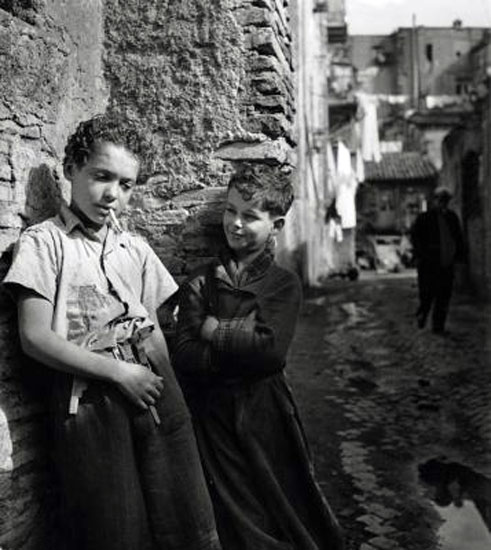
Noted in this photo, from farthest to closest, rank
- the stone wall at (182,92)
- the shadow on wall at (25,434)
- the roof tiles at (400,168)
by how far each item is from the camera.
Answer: the roof tiles at (400,168) < the stone wall at (182,92) < the shadow on wall at (25,434)

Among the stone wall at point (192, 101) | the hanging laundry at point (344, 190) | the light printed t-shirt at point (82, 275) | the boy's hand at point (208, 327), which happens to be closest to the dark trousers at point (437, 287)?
the stone wall at point (192, 101)

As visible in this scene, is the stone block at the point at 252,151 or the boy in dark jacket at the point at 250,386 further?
the stone block at the point at 252,151

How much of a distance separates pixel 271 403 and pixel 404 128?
3859 cm

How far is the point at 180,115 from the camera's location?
11.1 feet

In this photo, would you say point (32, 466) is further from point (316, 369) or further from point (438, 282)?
point (438, 282)

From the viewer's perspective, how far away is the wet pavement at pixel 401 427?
12.3 feet

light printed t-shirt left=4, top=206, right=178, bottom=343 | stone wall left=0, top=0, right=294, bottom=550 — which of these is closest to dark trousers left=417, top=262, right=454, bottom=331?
stone wall left=0, top=0, right=294, bottom=550

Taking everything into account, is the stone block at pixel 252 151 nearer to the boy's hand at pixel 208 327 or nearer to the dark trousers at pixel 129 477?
the boy's hand at pixel 208 327

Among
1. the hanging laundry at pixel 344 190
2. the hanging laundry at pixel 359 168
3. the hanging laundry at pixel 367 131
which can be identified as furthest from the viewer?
the hanging laundry at pixel 367 131

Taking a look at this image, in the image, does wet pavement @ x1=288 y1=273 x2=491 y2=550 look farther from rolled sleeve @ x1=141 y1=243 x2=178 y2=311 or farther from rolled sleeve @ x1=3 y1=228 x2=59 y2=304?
rolled sleeve @ x1=3 y1=228 x2=59 y2=304

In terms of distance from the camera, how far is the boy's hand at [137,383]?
7.69ft

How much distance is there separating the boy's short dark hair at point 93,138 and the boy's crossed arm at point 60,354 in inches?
19.6

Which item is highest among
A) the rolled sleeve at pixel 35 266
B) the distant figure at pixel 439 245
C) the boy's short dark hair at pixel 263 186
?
the boy's short dark hair at pixel 263 186

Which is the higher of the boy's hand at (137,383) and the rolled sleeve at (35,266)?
the rolled sleeve at (35,266)
